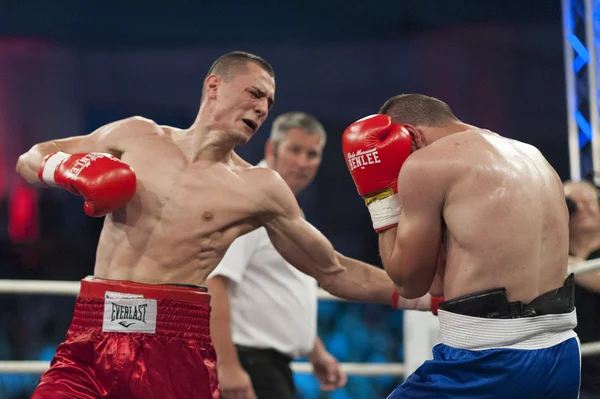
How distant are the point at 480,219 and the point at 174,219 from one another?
85 cm

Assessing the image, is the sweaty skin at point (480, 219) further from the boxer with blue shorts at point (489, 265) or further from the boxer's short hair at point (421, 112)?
the boxer's short hair at point (421, 112)

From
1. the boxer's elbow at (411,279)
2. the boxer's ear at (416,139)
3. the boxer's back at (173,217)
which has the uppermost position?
the boxer's ear at (416,139)

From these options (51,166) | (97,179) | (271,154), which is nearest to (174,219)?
(97,179)

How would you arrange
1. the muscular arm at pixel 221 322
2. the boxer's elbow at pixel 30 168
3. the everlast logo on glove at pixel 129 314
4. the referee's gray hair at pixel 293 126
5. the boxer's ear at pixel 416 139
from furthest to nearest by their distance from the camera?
the referee's gray hair at pixel 293 126 < the muscular arm at pixel 221 322 < the boxer's elbow at pixel 30 168 < the everlast logo on glove at pixel 129 314 < the boxer's ear at pixel 416 139

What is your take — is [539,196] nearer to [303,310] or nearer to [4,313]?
[303,310]

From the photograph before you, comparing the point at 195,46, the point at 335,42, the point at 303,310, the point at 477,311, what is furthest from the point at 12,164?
the point at 477,311

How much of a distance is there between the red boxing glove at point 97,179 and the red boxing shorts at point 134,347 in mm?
205

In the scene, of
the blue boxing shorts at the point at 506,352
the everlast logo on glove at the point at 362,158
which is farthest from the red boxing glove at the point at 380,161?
the blue boxing shorts at the point at 506,352

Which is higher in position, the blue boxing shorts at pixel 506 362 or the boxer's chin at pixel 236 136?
the boxer's chin at pixel 236 136

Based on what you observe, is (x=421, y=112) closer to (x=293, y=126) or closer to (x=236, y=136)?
(x=236, y=136)

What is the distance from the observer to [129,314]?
1918 millimetres

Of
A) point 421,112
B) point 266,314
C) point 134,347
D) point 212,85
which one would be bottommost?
point 266,314

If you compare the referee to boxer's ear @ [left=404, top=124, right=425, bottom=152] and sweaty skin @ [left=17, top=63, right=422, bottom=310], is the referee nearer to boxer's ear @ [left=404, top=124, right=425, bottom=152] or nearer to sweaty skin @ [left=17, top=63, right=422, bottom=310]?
sweaty skin @ [left=17, top=63, right=422, bottom=310]

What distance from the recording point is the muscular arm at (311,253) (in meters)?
2.21
